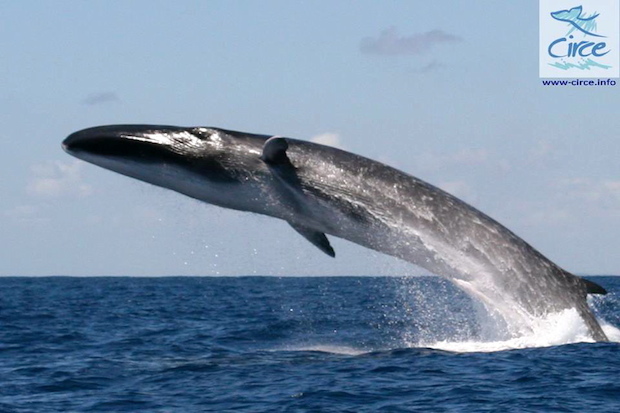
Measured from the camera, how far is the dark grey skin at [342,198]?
17578mm

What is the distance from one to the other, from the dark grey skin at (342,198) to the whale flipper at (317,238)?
0.19 ft

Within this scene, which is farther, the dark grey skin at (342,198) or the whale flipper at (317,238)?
the whale flipper at (317,238)

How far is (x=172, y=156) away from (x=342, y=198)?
9.53 feet

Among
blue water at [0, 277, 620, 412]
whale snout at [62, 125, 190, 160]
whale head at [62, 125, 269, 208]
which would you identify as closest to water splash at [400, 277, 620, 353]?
blue water at [0, 277, 620, 412]

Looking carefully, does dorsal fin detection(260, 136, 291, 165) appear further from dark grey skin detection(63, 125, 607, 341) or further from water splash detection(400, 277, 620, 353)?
water splash detection(400, 277, 620, 353)

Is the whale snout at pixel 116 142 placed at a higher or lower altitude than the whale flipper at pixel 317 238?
higher

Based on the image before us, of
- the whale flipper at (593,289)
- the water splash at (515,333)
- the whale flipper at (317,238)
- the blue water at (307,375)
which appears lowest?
the blue water at (307,375)

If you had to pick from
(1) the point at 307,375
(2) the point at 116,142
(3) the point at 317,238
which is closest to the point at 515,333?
(1) the point at 307,375

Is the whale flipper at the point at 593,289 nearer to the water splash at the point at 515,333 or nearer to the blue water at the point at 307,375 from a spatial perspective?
the water splash at the point at 515,333

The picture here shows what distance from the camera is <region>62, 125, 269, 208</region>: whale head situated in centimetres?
1753

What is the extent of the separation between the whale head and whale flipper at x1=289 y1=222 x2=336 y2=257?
1.38m

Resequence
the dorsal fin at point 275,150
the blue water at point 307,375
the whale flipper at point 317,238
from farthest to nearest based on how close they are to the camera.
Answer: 1. the whale flipper at point 317,238
2. the dorsal fin at point 275,150
3. the blue water at point 307,375

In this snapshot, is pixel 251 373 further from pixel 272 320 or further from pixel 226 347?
pixel 272 320

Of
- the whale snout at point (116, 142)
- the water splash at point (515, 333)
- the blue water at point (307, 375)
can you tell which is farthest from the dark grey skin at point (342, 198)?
the blue water at point (307, 375)
